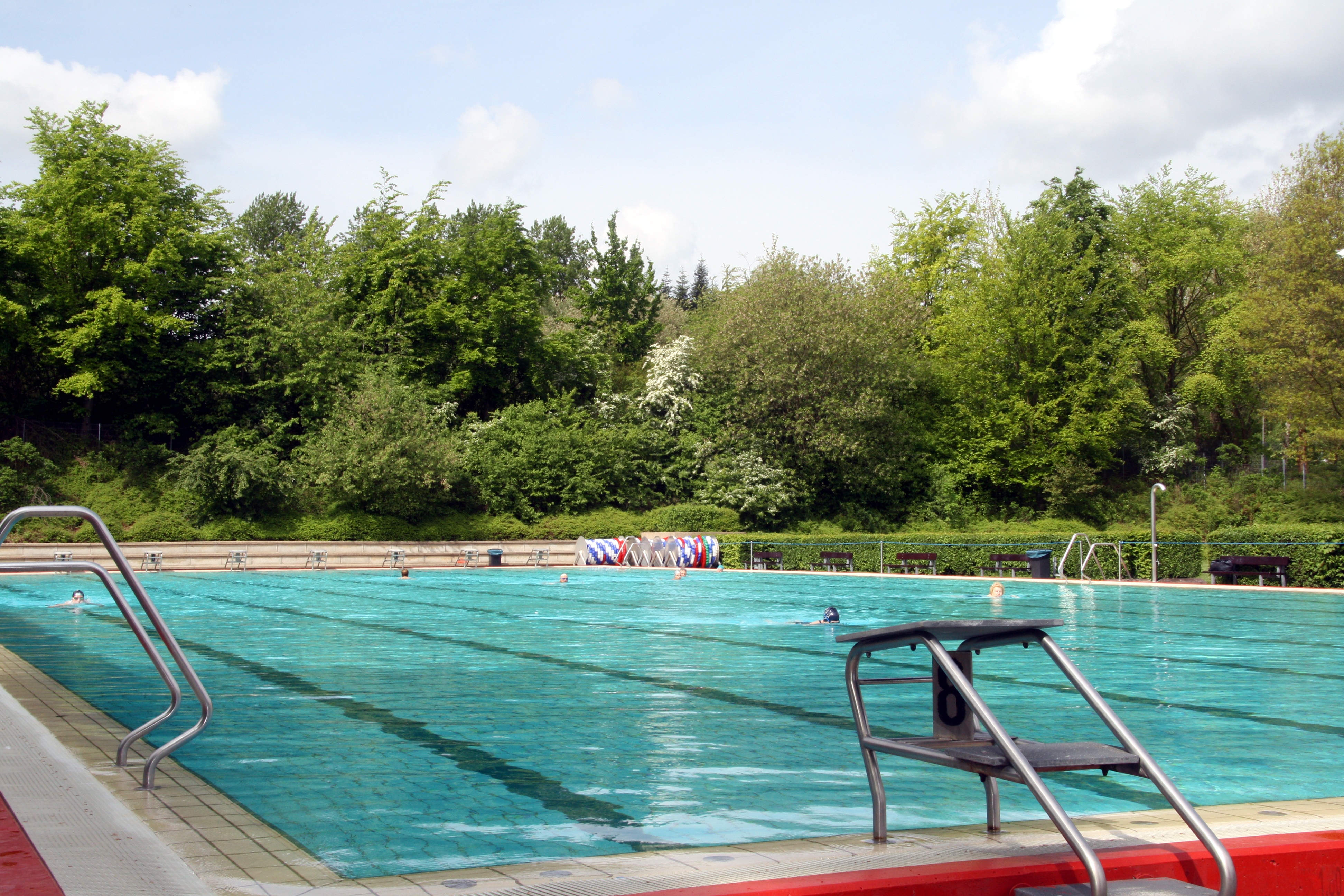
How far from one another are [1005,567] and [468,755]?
25769mm

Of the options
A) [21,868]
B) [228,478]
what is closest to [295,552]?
[228,478]

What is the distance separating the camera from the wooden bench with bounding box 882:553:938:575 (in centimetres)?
3019

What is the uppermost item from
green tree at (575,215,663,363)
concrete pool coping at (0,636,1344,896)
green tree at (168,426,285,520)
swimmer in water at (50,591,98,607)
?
green tree at (575,215,663,363)

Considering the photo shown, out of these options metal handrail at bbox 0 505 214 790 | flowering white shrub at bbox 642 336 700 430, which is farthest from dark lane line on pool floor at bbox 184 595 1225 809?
flowering white shrub at bbox 642 336 700 430

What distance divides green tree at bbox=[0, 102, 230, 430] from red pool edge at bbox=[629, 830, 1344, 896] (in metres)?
37.1

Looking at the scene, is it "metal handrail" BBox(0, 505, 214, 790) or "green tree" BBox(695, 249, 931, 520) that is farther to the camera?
"green tree" BBox(695, 249, 931, 520)

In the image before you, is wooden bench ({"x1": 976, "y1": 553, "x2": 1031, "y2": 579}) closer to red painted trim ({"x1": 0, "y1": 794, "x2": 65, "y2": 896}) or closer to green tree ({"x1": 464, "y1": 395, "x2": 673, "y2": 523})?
green tree ({"x1": 464, "y1": 395, "x2": 673, "y2": 523})

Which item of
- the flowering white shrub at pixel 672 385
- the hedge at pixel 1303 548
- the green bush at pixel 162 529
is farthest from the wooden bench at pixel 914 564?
the green bush at pixel 162 529

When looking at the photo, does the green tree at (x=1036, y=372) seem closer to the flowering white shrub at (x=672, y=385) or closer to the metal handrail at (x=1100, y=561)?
the flowering white shrub at (x=672, y=385)

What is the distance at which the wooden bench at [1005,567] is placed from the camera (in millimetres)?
28766

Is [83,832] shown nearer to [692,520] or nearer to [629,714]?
[629,714]

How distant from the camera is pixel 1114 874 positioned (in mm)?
3729

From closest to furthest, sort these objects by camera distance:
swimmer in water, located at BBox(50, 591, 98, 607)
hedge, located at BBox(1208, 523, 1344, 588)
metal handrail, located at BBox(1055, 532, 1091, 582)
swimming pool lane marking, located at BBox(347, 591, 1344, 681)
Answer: swimming pool lane marking, located at BBox(347, 591, 1344, 681) < swimmer in water, located at BBox(50, 591, 98, 607) < hedge, located at BBox(1208, 523, 1344, 588) < metal handrail, located at BBox(1055, 532, 1091, 582)

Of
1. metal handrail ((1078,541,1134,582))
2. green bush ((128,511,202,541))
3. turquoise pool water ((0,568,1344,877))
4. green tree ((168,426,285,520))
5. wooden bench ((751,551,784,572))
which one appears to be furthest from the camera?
wooden bench ((751,551,784,572))
